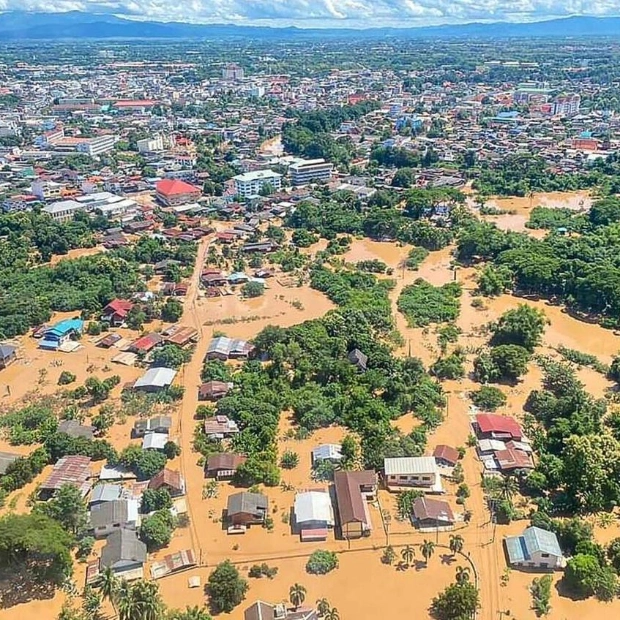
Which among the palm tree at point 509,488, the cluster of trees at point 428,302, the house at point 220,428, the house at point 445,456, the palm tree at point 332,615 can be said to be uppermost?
the palm tree at point 332,615

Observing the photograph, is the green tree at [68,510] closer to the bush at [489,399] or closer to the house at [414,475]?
the house at [414,475]

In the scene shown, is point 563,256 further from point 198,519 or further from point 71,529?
point 71,529

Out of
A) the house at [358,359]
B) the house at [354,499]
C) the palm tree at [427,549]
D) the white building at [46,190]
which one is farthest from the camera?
Answer: the white building at [46,190]

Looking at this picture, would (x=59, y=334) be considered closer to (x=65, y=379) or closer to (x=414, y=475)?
(x=65, y=379)

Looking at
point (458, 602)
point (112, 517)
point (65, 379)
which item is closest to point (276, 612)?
point (458, 602)

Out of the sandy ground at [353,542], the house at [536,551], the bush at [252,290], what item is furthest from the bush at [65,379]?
the house at [536,551]

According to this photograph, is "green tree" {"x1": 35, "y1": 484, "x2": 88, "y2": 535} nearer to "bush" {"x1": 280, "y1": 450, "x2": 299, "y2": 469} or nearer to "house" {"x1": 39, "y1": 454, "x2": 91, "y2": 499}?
"house" {"x1": 39, "y1": 454, "x2": 91, "y2": 499}
